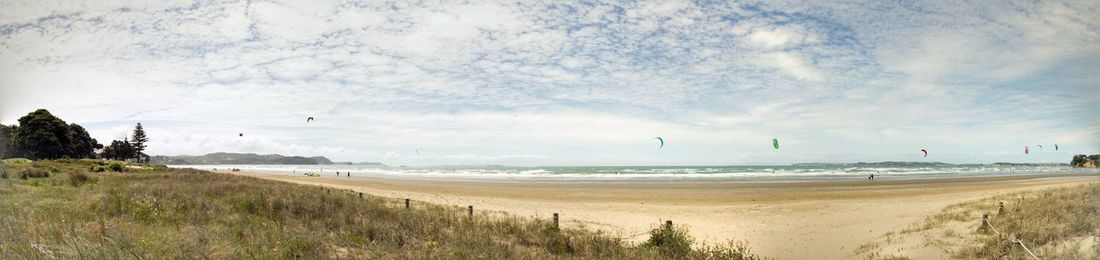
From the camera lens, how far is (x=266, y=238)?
26.6 feet

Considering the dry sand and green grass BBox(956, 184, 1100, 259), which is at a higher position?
green grass BBox(956, 184, 1100, 259)

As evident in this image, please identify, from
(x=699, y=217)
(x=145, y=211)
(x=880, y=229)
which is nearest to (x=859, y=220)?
Answer: (x=880, y=229)

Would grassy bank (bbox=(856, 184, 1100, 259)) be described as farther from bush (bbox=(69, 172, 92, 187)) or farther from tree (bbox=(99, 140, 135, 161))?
tree (bbox=(99, 140, 135, 161))

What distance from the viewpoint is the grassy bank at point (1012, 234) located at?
6941mm

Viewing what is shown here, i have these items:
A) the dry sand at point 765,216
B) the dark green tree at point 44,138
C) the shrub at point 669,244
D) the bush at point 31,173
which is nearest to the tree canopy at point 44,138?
the dark green tree at point 44,138

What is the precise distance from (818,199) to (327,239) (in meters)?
29.7

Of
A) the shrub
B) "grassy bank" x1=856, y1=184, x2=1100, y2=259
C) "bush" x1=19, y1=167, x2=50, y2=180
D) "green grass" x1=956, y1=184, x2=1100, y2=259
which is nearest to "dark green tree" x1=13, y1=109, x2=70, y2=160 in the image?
"bush" x1=19, y1=167, x2=50, y2=180

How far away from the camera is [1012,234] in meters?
10.7

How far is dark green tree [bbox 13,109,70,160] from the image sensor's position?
34.6m

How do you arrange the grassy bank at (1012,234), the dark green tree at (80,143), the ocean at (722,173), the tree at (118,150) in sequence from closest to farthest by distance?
the grassy bank at (1012,234), the dark green tree at (80,143), the ocean at (722,173), the tree at (118,150)

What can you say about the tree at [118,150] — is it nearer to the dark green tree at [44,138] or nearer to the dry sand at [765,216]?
the dark green tree at [44,138]

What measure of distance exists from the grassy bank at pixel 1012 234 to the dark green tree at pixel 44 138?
45803 mm

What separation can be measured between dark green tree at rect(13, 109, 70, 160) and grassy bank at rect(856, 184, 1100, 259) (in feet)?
150

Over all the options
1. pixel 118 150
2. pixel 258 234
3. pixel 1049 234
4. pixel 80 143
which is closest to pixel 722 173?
pixel 1049 234
